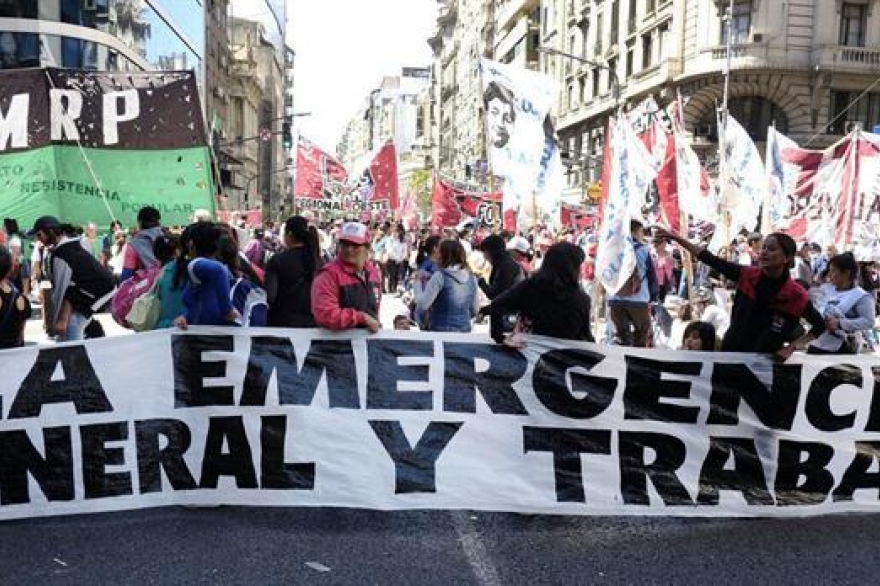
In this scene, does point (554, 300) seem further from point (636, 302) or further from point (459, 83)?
point (459, 83)

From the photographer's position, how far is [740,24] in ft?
128

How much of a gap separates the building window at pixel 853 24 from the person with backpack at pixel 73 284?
1556 inches

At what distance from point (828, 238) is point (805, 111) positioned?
91.4ft

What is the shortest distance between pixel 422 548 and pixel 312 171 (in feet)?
66.5

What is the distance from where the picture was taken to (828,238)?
13719mm

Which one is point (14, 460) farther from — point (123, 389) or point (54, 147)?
point (54, 147)

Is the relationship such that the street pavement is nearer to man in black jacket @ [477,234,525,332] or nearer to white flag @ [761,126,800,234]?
man in black jacket @ [477,234,525,332]

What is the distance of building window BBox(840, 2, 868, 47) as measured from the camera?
39.2m

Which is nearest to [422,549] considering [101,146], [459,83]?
[101,146]

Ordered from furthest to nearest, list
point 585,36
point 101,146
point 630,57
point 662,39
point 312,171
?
point 585,36 < point 630,57 < point 662,39 < point 312,171 < point 101,146

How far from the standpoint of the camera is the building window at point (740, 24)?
38.8m

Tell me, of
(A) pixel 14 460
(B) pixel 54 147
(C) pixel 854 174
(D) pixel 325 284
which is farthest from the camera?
(C) pixel 854 174

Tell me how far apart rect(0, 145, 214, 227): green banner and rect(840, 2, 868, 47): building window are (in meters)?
38.7

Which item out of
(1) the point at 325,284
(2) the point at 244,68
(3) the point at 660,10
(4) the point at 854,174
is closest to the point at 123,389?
(1) the point at 325,284
